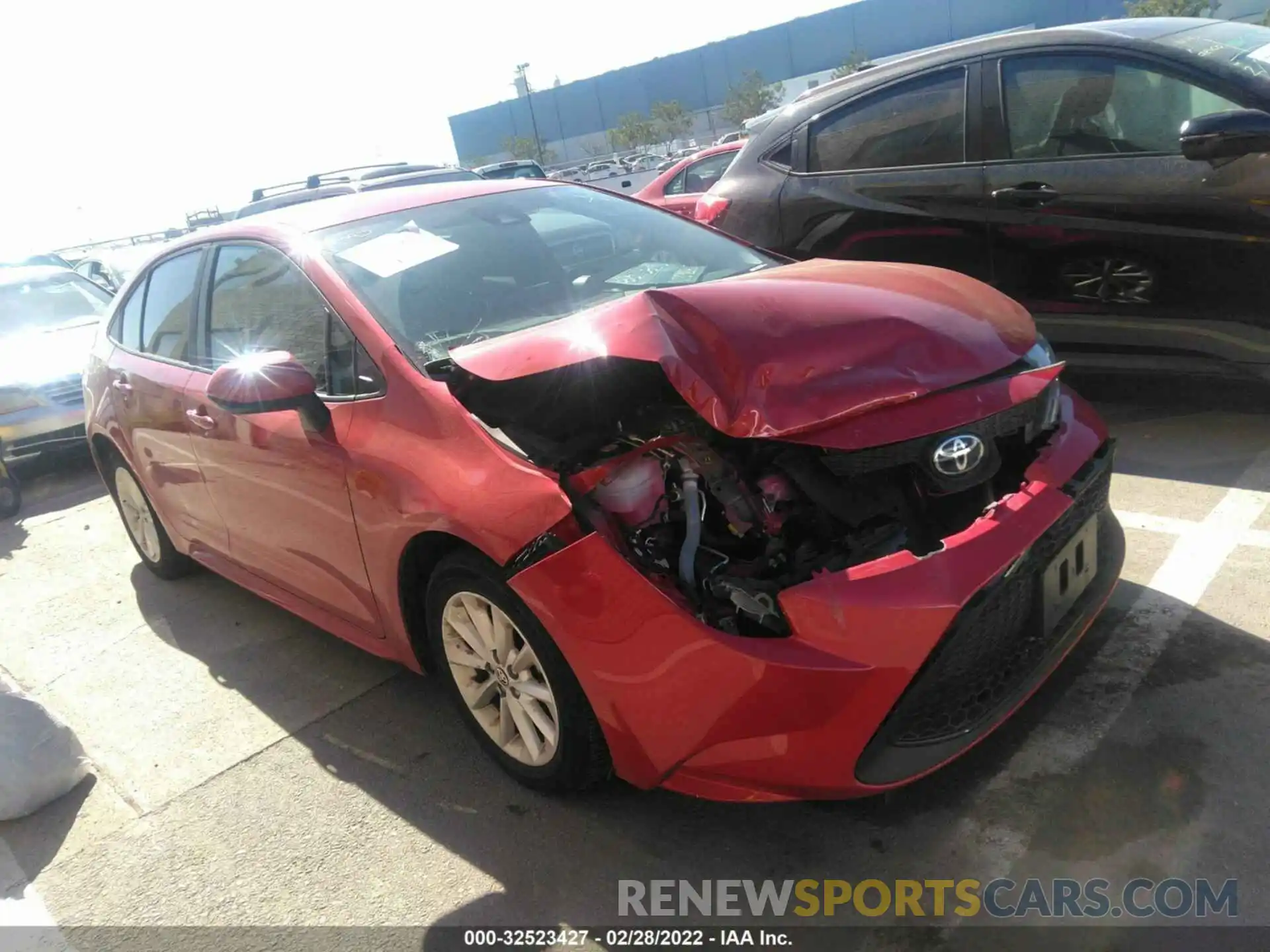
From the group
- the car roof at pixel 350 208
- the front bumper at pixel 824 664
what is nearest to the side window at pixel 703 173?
the car roof at pixel 350 208

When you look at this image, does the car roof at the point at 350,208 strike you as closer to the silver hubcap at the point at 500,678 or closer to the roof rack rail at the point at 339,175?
the silver hubcap at the point at 500,678

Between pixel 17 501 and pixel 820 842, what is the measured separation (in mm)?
6493

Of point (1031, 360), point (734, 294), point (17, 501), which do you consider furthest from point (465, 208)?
point (17, 501)

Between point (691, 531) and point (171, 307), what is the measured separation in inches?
114

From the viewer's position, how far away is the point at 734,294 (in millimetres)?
2527

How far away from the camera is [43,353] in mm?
→ 8109

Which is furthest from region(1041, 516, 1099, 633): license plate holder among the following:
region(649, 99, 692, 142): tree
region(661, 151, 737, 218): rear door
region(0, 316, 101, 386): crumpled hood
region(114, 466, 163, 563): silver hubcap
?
region(649, 99, 692, 142): tree

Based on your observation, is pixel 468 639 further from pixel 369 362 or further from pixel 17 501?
pixel 17 501

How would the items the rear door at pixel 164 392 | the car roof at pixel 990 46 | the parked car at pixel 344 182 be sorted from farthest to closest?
→ the parked car at pixel 344 182 → the car roof at pixel 990 46 → the rear door at pixel 164 392

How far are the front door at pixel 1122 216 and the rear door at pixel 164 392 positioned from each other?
3.61m

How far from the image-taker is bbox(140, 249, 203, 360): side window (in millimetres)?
3908

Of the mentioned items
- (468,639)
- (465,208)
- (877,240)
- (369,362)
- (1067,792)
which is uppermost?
(465,208)

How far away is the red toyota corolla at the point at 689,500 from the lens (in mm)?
2090

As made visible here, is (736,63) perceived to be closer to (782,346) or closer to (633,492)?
(782,346)
